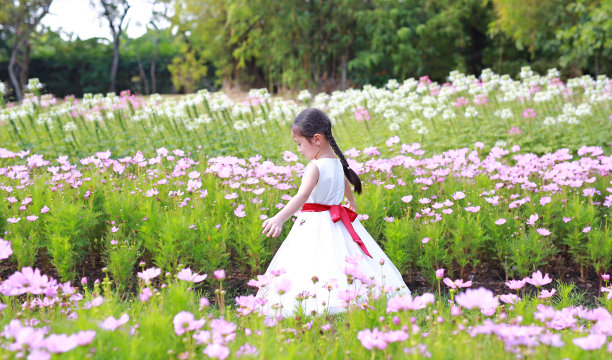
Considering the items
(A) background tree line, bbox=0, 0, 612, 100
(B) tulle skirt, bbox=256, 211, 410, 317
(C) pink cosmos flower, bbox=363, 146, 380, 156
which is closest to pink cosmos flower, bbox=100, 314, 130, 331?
(B) tulle skirt, bbox=256, 211, 410, 317

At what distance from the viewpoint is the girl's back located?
3.03 meters

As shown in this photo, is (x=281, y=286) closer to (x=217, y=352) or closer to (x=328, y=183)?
(x=217, y=352)

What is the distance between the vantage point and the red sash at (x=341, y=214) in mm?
2988

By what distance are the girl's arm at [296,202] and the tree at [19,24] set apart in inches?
791

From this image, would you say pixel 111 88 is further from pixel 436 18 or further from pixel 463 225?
pixel 463 225

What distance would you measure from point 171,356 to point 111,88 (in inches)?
960

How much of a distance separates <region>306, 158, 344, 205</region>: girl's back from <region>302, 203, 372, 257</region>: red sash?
0.03 metres

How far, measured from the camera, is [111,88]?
24172mm

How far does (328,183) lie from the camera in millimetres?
3043

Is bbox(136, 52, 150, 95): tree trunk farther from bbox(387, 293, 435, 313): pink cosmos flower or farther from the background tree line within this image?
bbox(387, 293, 435, 313): pink cosmos flower

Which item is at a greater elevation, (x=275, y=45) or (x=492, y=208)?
(x=275, y=45)

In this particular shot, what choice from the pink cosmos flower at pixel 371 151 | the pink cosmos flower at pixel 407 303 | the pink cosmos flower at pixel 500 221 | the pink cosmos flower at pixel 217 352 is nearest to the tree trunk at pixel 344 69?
the pink cosmos flower at pixel 371 151

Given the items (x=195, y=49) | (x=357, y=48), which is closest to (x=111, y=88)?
(x=195, y=49)

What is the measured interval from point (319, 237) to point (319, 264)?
166 mm
